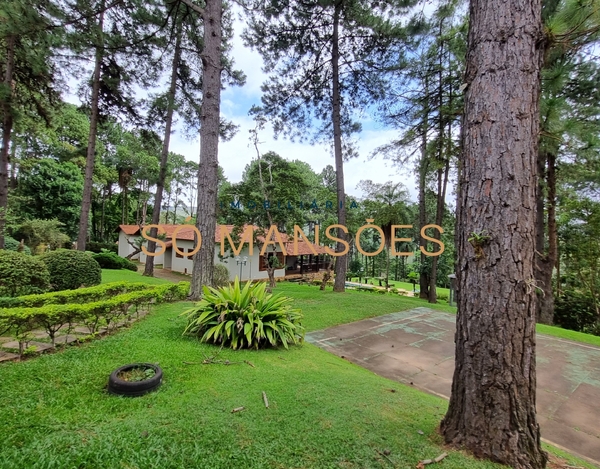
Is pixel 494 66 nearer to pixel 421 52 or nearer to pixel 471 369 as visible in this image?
pixel 471 369

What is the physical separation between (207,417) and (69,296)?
3634 millimetres

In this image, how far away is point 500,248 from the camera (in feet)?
5.71

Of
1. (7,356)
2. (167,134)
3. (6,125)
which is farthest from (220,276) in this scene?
(7,356)

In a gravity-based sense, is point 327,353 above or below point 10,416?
below

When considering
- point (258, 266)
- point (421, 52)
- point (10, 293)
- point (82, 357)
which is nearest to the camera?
point (82, 357)

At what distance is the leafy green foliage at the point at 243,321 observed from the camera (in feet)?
11.7

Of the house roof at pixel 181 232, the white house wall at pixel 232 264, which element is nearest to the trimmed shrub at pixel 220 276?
the white house wall at pixel 232 264

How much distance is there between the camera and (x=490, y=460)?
1.68m

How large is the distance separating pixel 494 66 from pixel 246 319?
343 centimetres

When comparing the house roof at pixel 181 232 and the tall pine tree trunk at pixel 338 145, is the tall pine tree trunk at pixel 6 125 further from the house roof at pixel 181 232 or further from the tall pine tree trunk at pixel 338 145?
the tall pine tree trunk at pixel 338 145

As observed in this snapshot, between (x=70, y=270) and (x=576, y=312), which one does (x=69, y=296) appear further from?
(x=576, y=312)

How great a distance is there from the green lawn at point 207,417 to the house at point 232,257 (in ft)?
33.8

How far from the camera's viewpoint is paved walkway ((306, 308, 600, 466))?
2643 millimetres

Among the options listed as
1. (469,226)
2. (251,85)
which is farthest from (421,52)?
(469,226)
